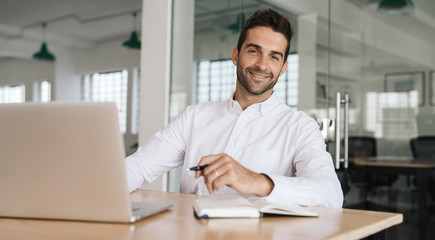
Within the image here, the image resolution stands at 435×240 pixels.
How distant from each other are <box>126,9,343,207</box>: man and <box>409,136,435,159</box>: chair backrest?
1.14m

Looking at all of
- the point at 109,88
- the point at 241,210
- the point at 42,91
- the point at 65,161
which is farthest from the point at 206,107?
the point at 42,91

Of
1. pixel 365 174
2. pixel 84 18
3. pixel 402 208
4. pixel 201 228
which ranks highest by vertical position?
pixel 84 18

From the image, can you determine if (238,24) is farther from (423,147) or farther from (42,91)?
(42,91)

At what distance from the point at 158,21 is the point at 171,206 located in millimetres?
2488

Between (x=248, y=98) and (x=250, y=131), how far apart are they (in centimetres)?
14

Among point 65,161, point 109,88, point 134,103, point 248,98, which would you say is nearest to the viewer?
point 65,161

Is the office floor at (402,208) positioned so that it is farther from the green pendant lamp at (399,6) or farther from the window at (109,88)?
the window at (109,88)

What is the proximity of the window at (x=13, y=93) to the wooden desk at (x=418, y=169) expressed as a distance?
10.9 m

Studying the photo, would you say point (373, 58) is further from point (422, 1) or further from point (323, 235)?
point (323, 235)

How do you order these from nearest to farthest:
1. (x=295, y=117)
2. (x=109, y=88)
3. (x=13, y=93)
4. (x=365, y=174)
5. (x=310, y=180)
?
(x=310, y=180) → (x=295, y=117) → (x=365, y=174) → (x=109, y=88) → (x=13, y=93)

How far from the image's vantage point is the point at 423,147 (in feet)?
8.63

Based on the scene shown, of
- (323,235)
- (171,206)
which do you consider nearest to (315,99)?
(171,206)

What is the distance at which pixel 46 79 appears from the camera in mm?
11383

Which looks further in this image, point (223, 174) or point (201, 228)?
point (223, 174)
